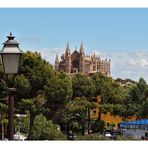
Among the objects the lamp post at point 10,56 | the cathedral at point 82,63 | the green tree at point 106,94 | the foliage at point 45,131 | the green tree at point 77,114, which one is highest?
the cathedral at point 82,63

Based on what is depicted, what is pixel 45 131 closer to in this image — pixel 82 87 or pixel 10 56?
pixel 82 87

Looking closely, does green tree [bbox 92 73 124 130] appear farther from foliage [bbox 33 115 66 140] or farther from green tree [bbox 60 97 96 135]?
foliage [bbox 33 115 66 140]

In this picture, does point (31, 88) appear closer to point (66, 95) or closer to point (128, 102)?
point (66, 95)

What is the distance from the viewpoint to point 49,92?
87.2ft

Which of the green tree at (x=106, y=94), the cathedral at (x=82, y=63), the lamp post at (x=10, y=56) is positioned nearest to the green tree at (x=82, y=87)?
the green tree at (x=106, y=94)

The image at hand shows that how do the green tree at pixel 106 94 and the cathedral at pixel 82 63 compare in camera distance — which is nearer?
the green tree at pixel 106 94

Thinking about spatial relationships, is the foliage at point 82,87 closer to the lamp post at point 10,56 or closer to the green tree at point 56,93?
the green tree at point 56,93

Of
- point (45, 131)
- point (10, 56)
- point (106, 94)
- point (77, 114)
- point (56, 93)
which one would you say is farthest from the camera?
point (106, 94)

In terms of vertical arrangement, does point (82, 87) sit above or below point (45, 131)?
above

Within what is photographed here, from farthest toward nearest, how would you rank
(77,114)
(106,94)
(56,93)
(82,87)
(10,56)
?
(106,94)
(77,114)
(82,87)
(56,93)
(10,56)

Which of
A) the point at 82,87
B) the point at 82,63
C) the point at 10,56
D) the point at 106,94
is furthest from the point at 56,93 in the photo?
the point at 82,63

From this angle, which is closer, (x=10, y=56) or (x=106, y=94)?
(x=10, y=56)

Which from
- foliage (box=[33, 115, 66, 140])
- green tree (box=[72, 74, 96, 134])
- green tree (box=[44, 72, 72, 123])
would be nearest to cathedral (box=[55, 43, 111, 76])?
green tree (box=[72, 74, 96, 134])
